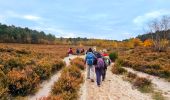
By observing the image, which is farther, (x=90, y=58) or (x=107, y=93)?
(x=90, y=58)

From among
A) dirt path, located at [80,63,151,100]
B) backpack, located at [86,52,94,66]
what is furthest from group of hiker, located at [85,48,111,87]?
dirt path, located at [80,63,151,100]

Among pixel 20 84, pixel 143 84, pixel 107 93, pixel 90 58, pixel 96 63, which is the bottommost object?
pixel 143 84

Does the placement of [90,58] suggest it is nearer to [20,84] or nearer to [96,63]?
[96,63]

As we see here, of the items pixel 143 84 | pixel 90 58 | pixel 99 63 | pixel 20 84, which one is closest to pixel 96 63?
pixel 90 58

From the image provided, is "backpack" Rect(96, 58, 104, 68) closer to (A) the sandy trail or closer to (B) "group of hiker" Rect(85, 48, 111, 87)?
(B) "group of hiker" Rect(85, 48, 111, 87)

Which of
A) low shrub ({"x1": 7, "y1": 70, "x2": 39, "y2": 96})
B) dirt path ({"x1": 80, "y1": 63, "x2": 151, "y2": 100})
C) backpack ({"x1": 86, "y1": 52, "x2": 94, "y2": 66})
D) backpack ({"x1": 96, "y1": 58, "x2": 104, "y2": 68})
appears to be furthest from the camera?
backpack ({"x1": 86, "y1": 52, "x2": 94, "y2": 66})

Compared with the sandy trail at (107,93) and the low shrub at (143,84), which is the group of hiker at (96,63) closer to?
the sandy trail at (107,93)

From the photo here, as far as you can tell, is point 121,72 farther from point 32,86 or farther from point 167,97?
point 32,86

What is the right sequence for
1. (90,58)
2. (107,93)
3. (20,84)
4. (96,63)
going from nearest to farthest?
(20,84) < (107,93) < (96,63) < (90,58)

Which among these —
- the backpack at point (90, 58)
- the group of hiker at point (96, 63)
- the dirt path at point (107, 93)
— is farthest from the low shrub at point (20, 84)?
the backpack at point (90, 58)

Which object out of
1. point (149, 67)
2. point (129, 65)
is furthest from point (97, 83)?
point (129, 65)

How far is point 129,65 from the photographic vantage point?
30.2 m

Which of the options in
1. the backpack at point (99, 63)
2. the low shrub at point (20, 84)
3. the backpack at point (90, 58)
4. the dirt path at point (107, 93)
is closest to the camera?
the low shrub at point (20, 84)

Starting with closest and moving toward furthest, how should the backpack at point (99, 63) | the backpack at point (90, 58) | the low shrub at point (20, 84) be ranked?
the low shrub at point (20, 84) < the backpack at point (99, 63) < the backpack at point (90, 58)
